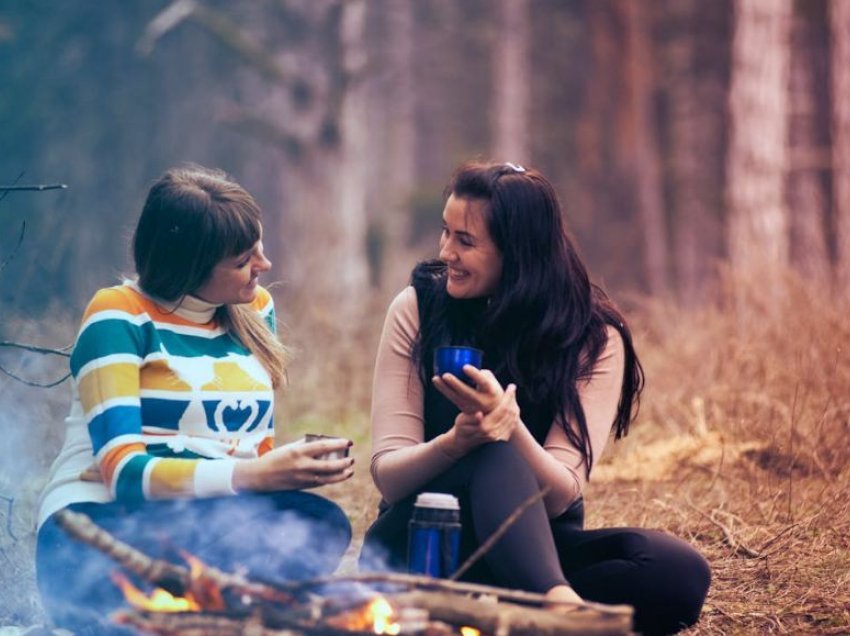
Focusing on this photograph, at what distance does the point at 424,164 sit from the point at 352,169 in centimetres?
2146

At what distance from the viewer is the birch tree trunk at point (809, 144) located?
549 inches

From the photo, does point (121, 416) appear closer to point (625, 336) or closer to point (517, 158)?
point (625, 336)

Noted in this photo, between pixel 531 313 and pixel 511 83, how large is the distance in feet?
68.8

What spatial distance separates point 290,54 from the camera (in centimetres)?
1133

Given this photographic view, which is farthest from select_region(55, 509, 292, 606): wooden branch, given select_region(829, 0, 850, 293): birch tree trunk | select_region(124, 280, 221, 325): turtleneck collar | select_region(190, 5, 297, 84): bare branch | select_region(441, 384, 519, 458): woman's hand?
select_region(829, 0, 850, 293): birch tree trunk

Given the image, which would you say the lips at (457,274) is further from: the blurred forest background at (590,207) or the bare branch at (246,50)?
the bare branch at (246,50)

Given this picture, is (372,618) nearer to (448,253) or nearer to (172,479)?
(172,479)

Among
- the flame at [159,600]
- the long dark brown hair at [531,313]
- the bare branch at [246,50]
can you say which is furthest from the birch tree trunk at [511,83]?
the flame at [159,600]

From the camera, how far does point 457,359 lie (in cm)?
302

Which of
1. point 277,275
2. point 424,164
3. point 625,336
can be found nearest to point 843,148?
point 277,275

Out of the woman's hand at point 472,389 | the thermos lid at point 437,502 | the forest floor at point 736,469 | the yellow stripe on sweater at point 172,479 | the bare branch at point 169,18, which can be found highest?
the bare branch at point 169,18

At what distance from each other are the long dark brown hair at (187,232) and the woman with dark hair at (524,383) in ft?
1.85

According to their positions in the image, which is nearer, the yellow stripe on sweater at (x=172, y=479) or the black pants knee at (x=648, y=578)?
the yellow stripe on sweater at (x=172, y=479)

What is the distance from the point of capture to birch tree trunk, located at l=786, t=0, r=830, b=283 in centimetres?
1395
